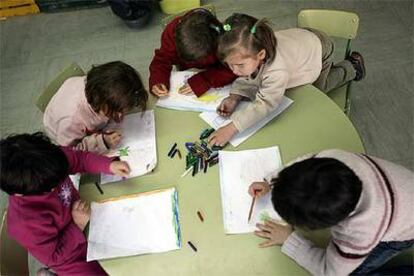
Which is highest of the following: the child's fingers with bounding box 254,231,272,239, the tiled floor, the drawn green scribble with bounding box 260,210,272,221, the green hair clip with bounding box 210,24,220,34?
the green hair clip with bounding box 210,24,220,34

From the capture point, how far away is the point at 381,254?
1.15 m

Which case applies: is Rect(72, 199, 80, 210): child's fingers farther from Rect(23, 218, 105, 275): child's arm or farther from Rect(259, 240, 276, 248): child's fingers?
Rect(259, 240, 276, 248): child's fingers

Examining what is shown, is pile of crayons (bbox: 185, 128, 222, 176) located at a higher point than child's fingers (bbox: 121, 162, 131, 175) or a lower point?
higher

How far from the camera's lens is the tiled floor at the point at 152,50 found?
2279 mm

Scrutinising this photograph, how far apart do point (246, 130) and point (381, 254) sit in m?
0.60

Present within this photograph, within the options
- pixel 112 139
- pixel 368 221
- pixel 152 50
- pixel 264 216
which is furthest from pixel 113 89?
pixel 152 50

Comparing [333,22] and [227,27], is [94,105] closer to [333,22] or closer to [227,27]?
[227,27]

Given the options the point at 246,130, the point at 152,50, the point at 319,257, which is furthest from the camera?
the point at 152,50

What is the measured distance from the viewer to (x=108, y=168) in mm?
1343

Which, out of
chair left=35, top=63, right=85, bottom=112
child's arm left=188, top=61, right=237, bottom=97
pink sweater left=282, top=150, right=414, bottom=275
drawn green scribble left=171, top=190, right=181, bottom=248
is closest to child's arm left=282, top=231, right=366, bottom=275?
pink sweater left=282, top=150, right=414, bottom=275

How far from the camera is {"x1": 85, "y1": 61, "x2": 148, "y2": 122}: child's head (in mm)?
1374

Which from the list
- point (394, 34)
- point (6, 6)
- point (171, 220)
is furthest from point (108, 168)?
point (6, 6)

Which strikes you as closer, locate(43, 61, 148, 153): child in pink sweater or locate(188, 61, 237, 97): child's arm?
Result: locate(43, 61, 148, 153): child in pink sweater

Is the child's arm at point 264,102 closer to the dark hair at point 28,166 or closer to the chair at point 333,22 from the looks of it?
the chair at point 333,22
